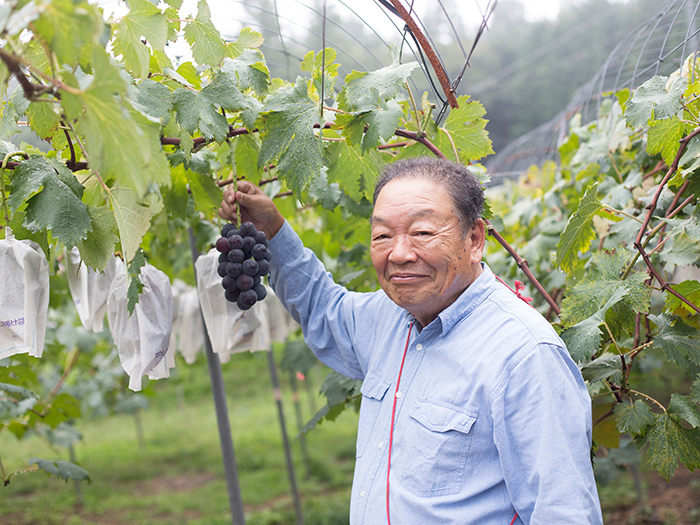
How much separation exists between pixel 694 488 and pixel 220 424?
13.8ft

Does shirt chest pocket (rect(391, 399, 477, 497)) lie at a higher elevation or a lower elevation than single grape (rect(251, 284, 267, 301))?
lower

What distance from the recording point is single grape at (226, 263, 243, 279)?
4.96 ft

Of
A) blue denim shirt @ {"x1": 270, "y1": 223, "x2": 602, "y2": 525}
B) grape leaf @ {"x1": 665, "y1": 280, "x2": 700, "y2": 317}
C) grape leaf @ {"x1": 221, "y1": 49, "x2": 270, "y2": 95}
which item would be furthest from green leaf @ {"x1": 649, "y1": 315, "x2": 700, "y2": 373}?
grape leaf @ {"x1": 221, "y1": 49, "x2": 270, "y2": 95}

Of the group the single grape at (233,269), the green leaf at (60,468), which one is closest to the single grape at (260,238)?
the single grape at (233,269)

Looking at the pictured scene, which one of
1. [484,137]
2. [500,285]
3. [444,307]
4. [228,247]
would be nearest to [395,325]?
[444,307]

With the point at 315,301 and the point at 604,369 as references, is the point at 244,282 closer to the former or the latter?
the point at 315,301

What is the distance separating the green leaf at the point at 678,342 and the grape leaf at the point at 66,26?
1.52 meters

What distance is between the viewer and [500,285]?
1428mm

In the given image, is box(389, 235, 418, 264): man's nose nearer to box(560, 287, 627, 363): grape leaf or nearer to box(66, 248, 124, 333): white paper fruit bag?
box(560, 287, 627, 363): grape leaf

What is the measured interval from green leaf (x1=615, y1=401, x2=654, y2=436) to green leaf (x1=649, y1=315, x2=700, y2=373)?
0.49ft

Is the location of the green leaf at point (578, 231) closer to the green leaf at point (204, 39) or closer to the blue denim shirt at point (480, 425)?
the blue denim shirt at point (480, 425)

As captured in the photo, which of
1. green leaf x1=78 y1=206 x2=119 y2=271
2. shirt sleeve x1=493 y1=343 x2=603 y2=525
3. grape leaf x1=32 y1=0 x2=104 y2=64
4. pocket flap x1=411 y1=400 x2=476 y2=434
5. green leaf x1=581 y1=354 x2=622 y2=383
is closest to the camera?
grape leaf x1=32 y1=0 x2=104 y2=64

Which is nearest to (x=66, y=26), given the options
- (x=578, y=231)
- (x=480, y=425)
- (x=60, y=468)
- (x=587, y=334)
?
(x=480, y=425)

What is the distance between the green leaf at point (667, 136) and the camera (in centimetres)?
157
